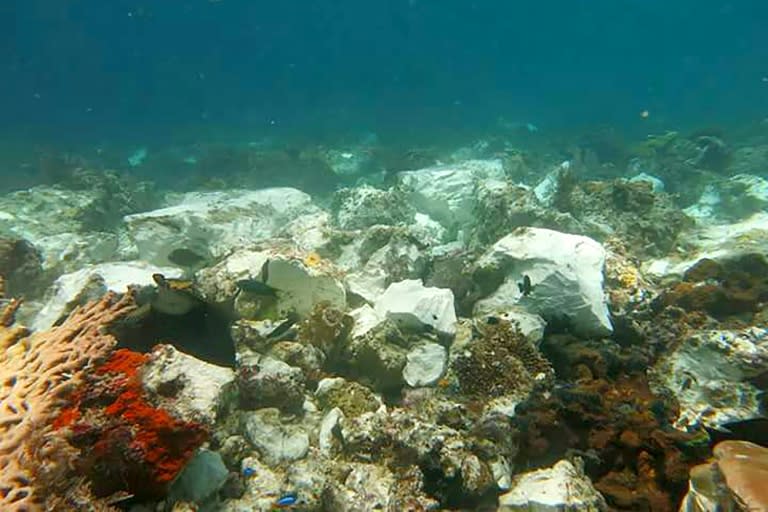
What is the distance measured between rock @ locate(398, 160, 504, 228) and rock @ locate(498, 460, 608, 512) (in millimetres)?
Answer: 7490

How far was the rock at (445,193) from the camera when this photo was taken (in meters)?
10.8

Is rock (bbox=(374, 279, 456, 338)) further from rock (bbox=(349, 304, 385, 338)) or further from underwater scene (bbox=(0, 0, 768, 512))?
rock (bbox=(349, 304, 385, 338))

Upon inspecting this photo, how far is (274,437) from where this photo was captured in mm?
3930

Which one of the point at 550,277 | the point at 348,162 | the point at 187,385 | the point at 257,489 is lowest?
the point at 257,489

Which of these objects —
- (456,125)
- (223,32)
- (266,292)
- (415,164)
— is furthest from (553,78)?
(266,292)

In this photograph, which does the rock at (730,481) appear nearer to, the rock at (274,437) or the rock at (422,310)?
the rock at (422,310)

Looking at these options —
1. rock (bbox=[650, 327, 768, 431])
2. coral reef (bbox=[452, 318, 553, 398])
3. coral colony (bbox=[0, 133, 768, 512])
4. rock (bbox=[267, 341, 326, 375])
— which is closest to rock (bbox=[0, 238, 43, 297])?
coral colony (bbox=[0, 133, 768, 512])

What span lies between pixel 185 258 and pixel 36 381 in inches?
172

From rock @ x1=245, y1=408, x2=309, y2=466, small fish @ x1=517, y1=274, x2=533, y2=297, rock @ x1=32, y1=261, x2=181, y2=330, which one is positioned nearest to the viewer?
rock @ x1=245, y1=408, x2=309, y2=466

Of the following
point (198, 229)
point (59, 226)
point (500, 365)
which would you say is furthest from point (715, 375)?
point (59, 226)

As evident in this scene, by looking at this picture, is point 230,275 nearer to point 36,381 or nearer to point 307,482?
point 36,381

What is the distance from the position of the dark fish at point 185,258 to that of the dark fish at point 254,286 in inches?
112

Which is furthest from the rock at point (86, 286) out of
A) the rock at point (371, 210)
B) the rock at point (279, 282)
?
the rock at point (371, 210)

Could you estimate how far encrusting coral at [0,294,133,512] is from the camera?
2.69 meters
